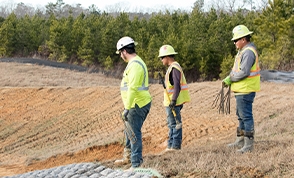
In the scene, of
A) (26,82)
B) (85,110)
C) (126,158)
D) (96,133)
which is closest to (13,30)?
(26,82)

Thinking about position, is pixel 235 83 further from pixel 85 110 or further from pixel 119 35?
pixel 119 35

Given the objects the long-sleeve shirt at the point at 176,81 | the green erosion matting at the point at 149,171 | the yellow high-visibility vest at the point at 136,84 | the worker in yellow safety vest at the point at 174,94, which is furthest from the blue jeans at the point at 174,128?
the green erosion matting at the point at 149,171

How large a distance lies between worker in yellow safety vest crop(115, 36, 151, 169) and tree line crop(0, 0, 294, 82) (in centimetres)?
2009

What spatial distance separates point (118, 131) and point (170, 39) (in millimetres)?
18461

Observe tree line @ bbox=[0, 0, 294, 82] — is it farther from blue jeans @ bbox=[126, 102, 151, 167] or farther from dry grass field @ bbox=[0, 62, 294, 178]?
blue jeans @ bbox=[126, 102, 151, 167]

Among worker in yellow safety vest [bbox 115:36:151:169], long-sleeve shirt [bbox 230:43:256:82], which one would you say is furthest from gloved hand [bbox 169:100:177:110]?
long-sleeve shirt [bbox 230:43:256:82]

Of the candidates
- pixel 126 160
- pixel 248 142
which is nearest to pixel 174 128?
pixel 126 160

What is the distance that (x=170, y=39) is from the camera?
29578mm

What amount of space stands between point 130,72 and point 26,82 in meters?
15.6

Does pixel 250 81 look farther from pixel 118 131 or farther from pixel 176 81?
pixel 118 131

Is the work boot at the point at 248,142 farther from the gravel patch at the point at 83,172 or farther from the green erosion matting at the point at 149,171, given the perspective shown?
the gravel patch at the point at 83,172

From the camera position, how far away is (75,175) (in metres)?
5.25

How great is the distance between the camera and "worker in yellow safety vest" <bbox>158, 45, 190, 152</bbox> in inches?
266

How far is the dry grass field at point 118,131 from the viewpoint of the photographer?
5.16m
